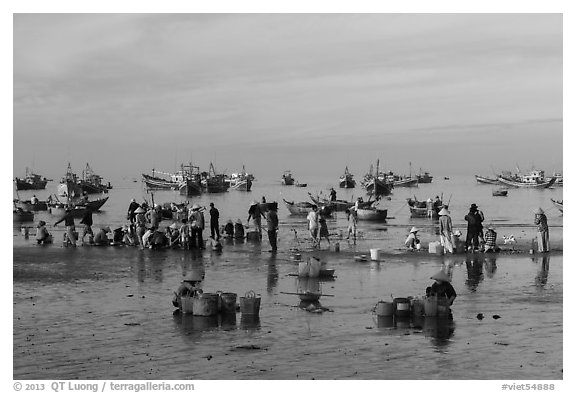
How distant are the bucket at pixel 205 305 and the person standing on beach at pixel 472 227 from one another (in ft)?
35.5

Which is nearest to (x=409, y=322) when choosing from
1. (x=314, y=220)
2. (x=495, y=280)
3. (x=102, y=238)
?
(x=495, y=280)

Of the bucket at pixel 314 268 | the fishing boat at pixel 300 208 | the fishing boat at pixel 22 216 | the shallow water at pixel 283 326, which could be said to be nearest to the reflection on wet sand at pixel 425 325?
the shallow water at pixel 283 326

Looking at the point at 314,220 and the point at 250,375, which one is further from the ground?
the point at 314,220

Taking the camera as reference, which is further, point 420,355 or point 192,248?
point 192,248

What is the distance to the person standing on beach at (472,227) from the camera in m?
24.0

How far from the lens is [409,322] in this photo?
48.1ft

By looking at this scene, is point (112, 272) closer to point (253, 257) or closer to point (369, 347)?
point (253, 257)

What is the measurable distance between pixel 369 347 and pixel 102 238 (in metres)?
16.6

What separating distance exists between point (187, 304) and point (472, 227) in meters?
11.6

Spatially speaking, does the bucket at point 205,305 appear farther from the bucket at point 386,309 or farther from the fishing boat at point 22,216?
the fishing boat at point 22,216

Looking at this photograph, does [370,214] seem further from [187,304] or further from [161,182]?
[161,182]

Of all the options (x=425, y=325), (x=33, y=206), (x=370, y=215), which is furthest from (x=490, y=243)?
(x=33, y=206)

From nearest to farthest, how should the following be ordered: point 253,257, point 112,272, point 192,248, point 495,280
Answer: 1. point 495,280
2. point 112,272
3. point 253,257
4. point 192,248

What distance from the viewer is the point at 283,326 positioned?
1441 centimetres
